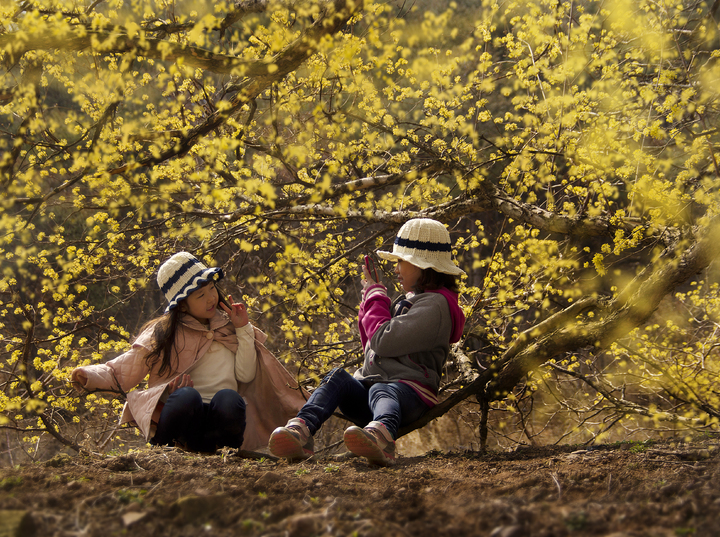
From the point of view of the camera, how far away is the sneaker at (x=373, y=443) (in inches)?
83.4

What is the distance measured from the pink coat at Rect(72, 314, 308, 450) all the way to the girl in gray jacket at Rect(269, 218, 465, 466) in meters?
0.42

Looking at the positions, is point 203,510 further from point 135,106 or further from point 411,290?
point 135,106

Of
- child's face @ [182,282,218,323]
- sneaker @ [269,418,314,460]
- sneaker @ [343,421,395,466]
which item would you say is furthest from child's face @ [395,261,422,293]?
child's face @ [182,282,218,323]

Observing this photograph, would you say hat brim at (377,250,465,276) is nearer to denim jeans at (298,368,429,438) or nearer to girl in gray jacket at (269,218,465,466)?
girl in gray jacket at (269,218,465,466)

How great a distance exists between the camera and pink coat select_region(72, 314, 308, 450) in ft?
8.49

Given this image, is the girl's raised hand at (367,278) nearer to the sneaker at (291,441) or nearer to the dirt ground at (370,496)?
the sneaker at (291,441)

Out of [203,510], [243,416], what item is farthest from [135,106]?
[203,510]

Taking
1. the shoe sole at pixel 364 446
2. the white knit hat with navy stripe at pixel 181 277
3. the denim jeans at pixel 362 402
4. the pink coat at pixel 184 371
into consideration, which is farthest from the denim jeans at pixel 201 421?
the shoe sole at pixel 364 446

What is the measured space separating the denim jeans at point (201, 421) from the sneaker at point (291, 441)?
44 centimetres

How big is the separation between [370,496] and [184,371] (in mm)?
1522

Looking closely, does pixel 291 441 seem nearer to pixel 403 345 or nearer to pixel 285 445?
pixel 285 445

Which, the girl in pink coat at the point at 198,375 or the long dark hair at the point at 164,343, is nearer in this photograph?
the girl in pink coat at the point at 198,375

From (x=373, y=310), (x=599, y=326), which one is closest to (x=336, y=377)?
(x=373, y=310)

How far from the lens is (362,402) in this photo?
2.75 metres
